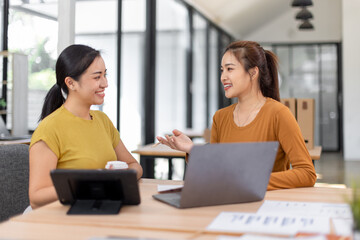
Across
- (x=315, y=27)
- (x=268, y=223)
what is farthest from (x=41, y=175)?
(x=315, y=27)

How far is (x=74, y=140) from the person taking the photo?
1910 mm

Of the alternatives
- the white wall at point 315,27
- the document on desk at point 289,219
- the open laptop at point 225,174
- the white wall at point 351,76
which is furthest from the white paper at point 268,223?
the white wall at point 315,27

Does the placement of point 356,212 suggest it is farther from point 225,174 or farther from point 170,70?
point 170,70

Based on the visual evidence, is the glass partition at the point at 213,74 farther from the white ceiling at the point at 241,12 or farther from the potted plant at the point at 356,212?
the potted plant at the point at 356,212

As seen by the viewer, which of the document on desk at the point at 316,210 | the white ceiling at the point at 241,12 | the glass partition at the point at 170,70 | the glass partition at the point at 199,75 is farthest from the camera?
the white ceiling at the point at 241,12

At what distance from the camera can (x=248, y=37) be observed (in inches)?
464

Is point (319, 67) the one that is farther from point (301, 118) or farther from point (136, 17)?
point (301, 118)

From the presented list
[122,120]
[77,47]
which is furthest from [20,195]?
[122,120]

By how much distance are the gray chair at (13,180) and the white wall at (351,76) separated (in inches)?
321

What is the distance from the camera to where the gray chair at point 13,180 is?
2.09 meters

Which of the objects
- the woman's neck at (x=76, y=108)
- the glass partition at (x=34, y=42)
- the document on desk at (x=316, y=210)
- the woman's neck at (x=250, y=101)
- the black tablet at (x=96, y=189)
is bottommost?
the document on desk at (x=316, y=210)

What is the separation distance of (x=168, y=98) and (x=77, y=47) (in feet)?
14.0

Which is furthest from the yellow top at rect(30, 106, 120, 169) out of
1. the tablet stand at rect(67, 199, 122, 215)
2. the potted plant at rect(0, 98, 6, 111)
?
the potted plant at rect(0, 98, 6, 111)

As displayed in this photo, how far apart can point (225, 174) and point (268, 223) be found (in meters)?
0.22
